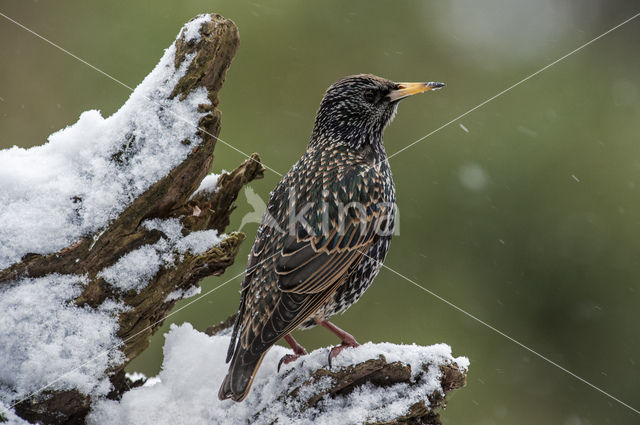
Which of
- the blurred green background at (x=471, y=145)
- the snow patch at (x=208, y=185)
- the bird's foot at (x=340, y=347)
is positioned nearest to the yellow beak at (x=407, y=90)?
the blurred green background at (x=471, y=145)

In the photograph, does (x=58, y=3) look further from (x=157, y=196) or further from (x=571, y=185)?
(x=571, y=185)

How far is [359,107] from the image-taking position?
411cm

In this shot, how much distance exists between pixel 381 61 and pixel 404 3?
615 millimetres

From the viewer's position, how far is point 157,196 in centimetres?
318

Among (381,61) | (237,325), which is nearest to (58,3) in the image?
(381,61)

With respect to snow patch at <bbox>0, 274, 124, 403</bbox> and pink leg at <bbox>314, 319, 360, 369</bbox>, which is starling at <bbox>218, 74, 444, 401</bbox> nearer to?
pink leg at <bbox>314, 319, 360, 369</bbox>

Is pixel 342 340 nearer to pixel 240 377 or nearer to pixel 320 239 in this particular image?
pixel 320 239

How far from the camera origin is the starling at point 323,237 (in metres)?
3.17

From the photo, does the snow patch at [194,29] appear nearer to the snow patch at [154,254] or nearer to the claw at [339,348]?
the snow patch at [154,254]

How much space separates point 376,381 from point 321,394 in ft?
0.87

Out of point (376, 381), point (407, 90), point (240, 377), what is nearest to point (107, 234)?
point (240, 377)

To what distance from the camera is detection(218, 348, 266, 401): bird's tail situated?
2869mm

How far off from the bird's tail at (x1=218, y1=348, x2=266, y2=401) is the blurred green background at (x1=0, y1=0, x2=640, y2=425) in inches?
78.6

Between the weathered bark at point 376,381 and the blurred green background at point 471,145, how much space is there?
6.45 feet
